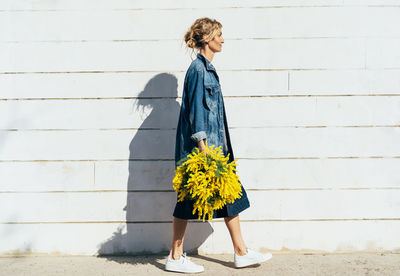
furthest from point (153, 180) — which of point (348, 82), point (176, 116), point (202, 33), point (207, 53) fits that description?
point (348, 82)

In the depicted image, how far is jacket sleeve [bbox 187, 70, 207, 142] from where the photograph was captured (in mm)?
3318

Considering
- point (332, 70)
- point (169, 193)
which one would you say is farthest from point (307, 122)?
point (169, 193)

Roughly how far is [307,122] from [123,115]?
5.35ft

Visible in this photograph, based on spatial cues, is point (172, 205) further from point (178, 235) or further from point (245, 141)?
point (245, 141)

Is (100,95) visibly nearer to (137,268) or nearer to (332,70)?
(137,268)

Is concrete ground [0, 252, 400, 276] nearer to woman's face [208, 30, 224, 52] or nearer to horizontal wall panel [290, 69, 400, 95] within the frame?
horizontal wall panel [290, 69, 400, 95]

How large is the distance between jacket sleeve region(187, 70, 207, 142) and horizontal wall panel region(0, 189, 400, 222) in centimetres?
90

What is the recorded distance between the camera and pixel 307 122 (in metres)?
4.00

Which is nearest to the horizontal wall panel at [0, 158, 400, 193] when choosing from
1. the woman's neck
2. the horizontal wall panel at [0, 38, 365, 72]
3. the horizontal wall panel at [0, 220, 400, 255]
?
the horizontal wall panel at [0, 220, 400, 255]

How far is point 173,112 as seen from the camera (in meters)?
4.00

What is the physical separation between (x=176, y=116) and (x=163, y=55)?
549 mm

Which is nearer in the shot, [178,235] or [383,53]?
[178,235]

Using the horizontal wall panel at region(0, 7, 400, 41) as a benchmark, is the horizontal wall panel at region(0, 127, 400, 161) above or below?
below

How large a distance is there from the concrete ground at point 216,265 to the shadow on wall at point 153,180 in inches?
5.8
